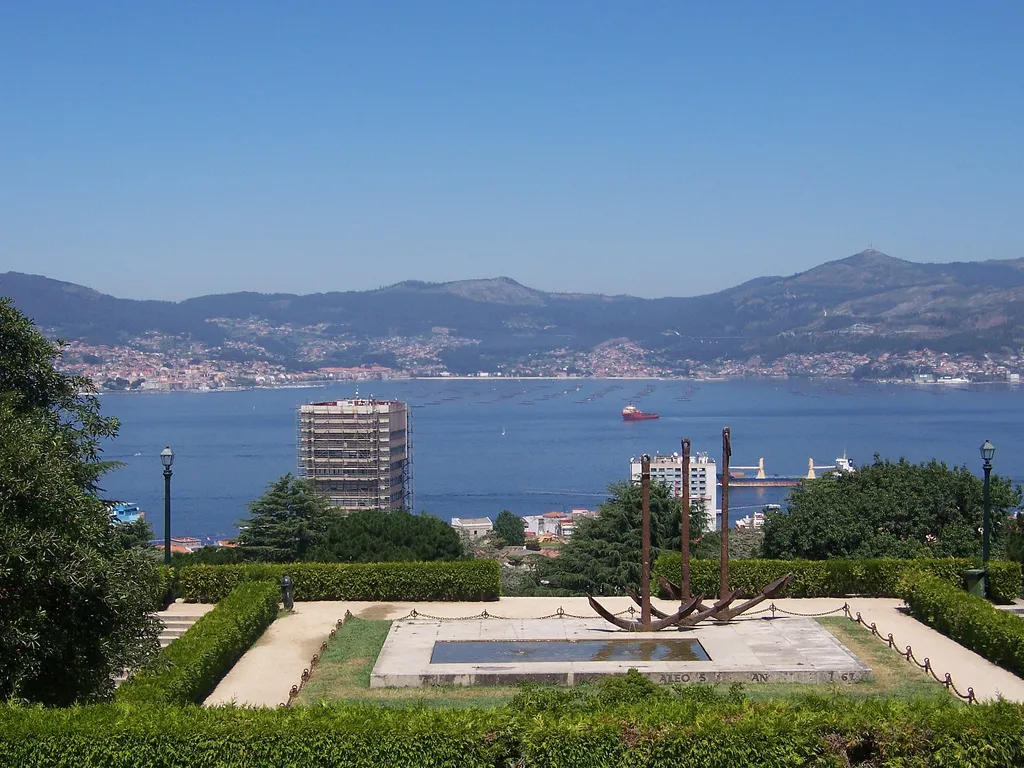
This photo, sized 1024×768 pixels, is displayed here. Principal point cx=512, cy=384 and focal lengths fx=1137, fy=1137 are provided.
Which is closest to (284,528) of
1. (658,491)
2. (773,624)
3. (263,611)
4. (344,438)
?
(658,491)

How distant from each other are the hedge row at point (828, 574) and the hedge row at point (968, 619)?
20.1 inches

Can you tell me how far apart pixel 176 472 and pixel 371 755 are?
8527 centimetres

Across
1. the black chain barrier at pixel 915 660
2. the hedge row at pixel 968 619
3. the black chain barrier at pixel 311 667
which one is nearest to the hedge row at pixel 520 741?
the black chain barrier at pixel 311 667

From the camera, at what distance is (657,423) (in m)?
128

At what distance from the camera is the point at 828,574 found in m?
14.9

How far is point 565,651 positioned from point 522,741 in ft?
15.4

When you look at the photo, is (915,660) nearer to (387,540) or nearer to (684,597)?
(684,597)

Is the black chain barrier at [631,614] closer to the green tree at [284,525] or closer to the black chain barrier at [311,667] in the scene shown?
the black chain barrier at [311,667]

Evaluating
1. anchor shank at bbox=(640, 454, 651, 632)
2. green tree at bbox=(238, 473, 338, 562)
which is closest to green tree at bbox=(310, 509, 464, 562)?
green tree at bbox=(238, 473, 338, 562)

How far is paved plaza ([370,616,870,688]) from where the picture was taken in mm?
10656

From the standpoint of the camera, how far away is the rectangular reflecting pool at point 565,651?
11367 millimetres

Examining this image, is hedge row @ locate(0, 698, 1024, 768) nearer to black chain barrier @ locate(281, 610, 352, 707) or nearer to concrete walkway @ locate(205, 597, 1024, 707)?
concrete walkway @ locate(205, 597, 1024, 707)

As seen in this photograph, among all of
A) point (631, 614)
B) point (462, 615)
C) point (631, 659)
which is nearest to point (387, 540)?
point (462, 615)

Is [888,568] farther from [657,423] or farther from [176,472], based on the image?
[657,423]
